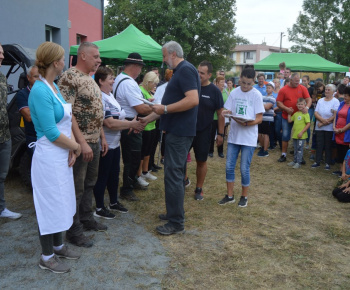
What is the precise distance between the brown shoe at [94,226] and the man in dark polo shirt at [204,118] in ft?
5.50

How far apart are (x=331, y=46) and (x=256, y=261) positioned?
3074 cm

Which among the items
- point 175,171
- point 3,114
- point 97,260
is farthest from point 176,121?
point 3,114

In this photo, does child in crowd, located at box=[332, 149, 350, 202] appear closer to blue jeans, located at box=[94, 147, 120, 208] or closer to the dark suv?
blue jeans, located at box=[94, 147, 120, 208]

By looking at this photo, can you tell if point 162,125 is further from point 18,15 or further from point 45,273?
point 18,15

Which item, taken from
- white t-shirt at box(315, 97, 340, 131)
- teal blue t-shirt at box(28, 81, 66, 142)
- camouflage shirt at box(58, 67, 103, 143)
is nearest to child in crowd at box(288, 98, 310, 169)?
white t-shirt at box(315, 97, 340, 131)

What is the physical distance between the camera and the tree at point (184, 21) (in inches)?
1141

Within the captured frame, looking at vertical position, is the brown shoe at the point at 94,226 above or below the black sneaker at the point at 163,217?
above

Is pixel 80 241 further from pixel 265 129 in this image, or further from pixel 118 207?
pixel 265 129

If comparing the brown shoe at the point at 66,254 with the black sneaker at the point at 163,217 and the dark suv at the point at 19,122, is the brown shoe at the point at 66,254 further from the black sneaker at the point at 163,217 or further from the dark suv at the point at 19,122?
the dark suv at the point at 19,122

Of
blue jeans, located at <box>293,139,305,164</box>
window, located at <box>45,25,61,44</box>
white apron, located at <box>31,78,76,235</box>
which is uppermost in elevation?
window, located at <box>45,25,61,44</box>

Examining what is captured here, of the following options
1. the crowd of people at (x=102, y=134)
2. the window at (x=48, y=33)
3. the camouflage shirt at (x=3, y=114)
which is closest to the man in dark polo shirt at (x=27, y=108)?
the crowd of people at (x=102, y=134)

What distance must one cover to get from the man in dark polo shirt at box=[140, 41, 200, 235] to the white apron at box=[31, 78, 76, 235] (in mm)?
1162

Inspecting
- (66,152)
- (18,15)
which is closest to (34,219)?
(66,152)

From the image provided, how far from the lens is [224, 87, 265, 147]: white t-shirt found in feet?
15.1
